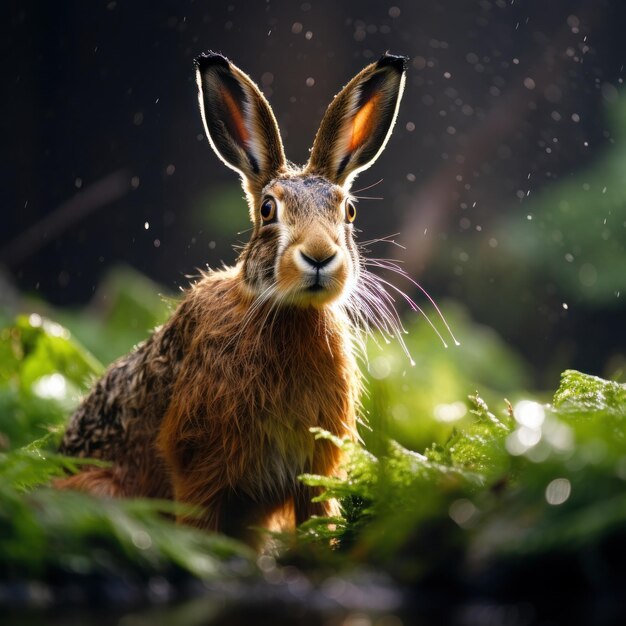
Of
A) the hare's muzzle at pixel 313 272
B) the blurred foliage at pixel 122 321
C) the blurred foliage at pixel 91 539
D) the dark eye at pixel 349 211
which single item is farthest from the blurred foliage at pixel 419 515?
the blurred foliage at pixel 122 321

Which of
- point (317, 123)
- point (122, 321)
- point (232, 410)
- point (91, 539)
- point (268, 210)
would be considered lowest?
point (91, 539)

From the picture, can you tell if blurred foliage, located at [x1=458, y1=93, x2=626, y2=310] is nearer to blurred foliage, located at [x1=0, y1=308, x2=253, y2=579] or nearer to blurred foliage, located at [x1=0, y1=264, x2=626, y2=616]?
blurred foliage, located at [x1=0, y1=264, x2=626, y2=616]

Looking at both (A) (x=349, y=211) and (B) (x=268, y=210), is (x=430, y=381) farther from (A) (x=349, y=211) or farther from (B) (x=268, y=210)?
(B) (x=268, y=210)

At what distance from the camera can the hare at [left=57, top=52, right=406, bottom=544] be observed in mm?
3842

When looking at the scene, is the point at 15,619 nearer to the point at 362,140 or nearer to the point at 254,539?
the point at 254,539

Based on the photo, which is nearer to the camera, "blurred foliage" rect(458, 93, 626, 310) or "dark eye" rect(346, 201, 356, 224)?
"dark eye" rect(346, 201, 356, 224)

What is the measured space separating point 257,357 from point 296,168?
43.4 inches

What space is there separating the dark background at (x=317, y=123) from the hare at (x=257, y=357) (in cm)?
689

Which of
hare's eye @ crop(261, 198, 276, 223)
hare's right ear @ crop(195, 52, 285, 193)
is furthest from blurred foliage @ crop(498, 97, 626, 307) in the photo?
hare's eye @ crop(261, 198, 276, 223)

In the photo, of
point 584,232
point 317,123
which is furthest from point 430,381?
point 317,123

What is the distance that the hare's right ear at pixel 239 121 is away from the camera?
4.36 meters

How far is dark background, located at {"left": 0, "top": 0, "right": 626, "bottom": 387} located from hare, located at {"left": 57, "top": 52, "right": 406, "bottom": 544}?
6.89 m

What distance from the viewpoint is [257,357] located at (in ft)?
12.9

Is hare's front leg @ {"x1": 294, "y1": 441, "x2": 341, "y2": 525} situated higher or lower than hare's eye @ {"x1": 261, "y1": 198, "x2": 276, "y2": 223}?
lower
